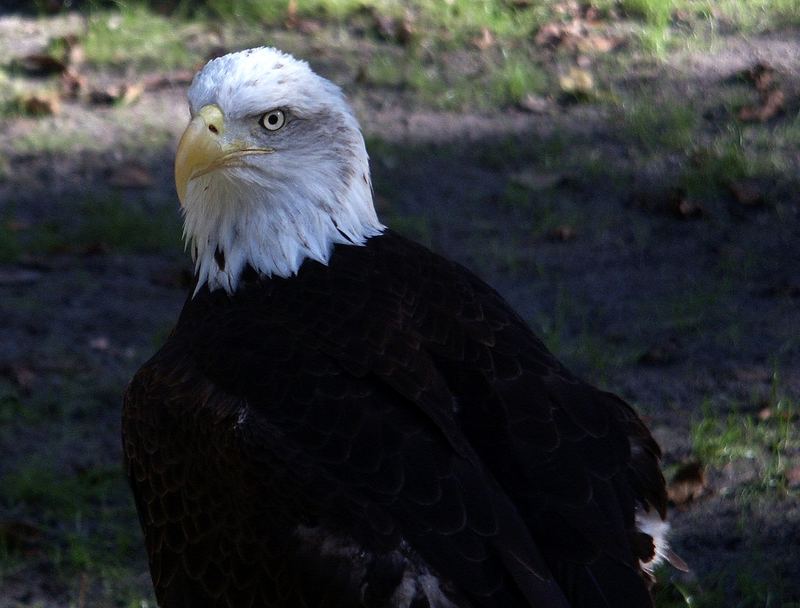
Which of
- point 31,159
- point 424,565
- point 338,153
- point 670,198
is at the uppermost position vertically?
point 338,153

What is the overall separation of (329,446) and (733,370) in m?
2.55

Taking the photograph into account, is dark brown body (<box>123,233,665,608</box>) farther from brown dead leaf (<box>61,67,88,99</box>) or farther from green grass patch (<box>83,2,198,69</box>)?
green grass patch (<box>83,2,198,69</box>)

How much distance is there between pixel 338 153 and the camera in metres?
3.68

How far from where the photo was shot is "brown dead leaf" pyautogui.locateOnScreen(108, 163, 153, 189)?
659cm

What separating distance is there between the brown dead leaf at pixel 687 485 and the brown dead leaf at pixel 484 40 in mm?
4137

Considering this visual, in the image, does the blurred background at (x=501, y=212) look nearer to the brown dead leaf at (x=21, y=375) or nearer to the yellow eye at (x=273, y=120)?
the brown dead leaf at (x=21, y=375)

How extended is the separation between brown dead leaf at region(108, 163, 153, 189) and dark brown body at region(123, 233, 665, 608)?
318 centimetres

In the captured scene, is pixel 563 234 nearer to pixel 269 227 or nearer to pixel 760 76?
pixel 760 76

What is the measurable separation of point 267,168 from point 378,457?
3.22 feet

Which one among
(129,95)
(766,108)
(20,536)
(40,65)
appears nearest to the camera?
(20,536)

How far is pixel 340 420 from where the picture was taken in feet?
9.89

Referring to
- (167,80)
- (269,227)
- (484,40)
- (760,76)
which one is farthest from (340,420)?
(484,40)

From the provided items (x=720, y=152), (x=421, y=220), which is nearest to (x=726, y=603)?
(x=421, y=220)

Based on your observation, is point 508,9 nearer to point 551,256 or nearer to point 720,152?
point 720,152
